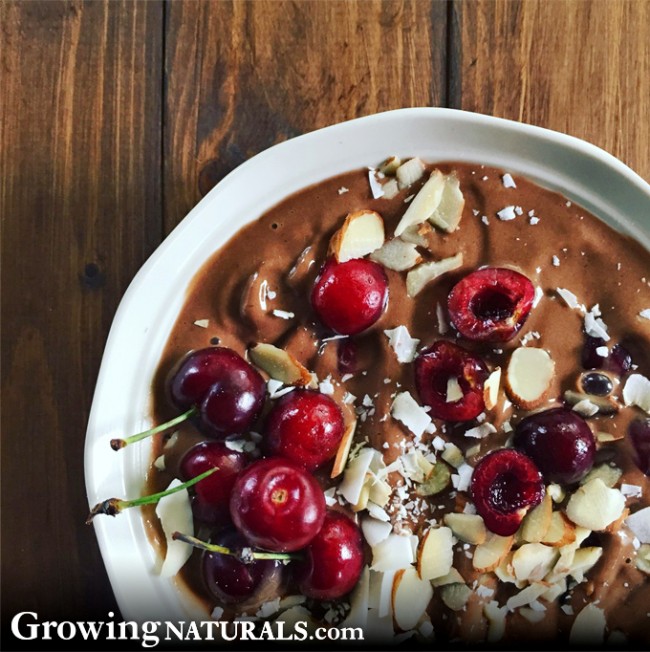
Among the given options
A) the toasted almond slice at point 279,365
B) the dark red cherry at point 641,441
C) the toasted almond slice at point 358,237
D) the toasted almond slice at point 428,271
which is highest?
the toasted almond slice at point 358,237

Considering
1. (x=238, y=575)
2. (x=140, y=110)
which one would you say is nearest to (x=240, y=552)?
(x=238, y=575)

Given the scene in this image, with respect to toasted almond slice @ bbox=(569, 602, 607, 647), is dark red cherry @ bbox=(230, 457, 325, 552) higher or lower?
higher

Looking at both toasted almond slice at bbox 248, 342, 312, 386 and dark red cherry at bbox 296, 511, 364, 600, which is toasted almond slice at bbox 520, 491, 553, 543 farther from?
toasted almond slice at bbox 248, 342, 312, 386

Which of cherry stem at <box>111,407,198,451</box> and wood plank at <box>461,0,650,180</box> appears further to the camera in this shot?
wood plank at <box>461,0,650,180</box>

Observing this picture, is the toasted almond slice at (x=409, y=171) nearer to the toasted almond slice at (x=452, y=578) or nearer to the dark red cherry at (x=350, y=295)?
the dark red cherry at (x=350, y=295)

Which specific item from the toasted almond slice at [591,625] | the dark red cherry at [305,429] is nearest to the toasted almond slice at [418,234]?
the dark red cherry at [305,429]

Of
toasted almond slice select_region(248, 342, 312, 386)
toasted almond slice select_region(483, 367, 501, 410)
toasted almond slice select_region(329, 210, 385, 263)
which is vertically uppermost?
toasted almond slice select_region(329, 210, 385, 263)

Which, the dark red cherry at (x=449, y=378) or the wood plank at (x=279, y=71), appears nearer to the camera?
the dark red cherry at (x=449, y=378)

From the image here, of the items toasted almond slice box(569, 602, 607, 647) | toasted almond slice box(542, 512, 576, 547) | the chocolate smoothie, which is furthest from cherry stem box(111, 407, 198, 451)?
toasted almond slice box(569, 602, 607, 647)

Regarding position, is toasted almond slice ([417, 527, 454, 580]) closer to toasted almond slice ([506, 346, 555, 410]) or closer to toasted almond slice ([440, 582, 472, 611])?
toasted almond slice ([440, 582, 472, 611])
